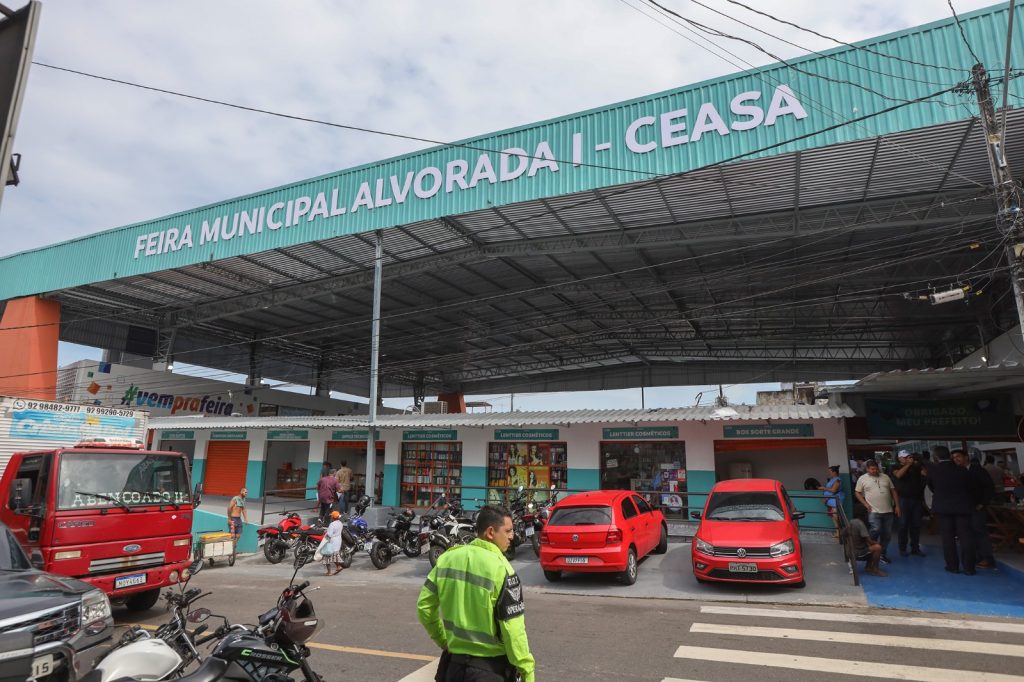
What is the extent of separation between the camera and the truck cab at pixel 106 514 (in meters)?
7.68

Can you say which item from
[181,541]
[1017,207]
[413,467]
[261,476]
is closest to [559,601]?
[181,541]

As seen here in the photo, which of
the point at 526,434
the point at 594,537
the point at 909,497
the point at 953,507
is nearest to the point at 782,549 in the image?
the point at 594,537

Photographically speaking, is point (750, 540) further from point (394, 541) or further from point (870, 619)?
point (394, 541)

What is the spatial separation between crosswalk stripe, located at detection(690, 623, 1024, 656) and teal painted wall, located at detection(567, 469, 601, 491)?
9984 mm

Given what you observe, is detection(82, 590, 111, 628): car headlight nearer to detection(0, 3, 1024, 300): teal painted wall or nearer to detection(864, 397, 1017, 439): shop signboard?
detection(0, 3, 1024, 300): teal painted wall

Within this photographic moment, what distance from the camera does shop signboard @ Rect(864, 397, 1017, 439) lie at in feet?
47.1

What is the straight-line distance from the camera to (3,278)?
2712cm

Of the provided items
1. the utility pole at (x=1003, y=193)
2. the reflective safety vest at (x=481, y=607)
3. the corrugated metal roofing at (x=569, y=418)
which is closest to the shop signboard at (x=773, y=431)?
the corrugated metal roofing at (x=569, y=418)

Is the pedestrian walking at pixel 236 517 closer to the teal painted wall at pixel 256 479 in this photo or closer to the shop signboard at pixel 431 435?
the shop signboard at pixel 431 435

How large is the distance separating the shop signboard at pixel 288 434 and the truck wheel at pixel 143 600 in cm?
1477

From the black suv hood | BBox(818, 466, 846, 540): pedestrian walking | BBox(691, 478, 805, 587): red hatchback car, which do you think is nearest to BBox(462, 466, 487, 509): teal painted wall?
BBox(691, 478, 805, 587): red hatchback car

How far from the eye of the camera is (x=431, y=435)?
20688mm

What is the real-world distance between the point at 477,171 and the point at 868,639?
14711mm

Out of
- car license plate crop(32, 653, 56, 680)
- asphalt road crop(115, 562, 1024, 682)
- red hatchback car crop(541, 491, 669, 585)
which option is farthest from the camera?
red hatchback car crop(541, 491, 669, 585)
